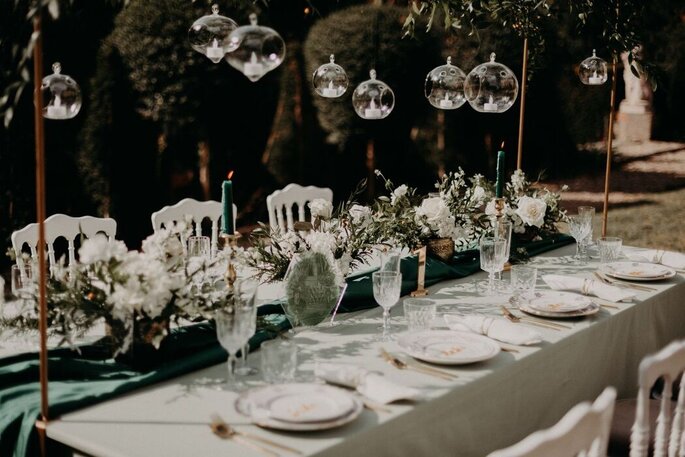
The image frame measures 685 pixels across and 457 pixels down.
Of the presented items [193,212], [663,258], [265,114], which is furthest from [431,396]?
[265,114]

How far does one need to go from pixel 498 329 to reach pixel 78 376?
1.19m

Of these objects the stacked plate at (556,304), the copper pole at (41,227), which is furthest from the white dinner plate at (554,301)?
the copper pole at (41,227)

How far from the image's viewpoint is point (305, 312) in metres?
2.54

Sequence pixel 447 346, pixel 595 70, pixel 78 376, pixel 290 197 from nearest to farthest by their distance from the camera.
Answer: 1. pixel 78 376
2. pixel 447 346
3. pixel 595 70
4. pixel 290 197

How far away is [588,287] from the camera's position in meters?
2.94

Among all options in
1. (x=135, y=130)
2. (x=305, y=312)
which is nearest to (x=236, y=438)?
(x=305, y=312)

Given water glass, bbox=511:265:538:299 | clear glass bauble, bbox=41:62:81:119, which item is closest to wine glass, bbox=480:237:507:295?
water glass, bbox=511:265:538:299

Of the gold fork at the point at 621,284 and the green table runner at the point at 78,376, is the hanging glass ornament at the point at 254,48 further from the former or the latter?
the gold fork at the point at 621,284

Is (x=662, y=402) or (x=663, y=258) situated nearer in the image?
(x=662, y=402)

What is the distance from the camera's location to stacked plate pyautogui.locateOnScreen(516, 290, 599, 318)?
2.65 meters

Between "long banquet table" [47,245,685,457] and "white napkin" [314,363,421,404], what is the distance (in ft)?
0.09

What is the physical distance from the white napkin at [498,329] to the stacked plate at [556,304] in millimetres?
184

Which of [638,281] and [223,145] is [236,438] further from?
[223,145]

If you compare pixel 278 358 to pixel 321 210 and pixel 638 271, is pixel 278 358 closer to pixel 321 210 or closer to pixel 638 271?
pixel 321 210
